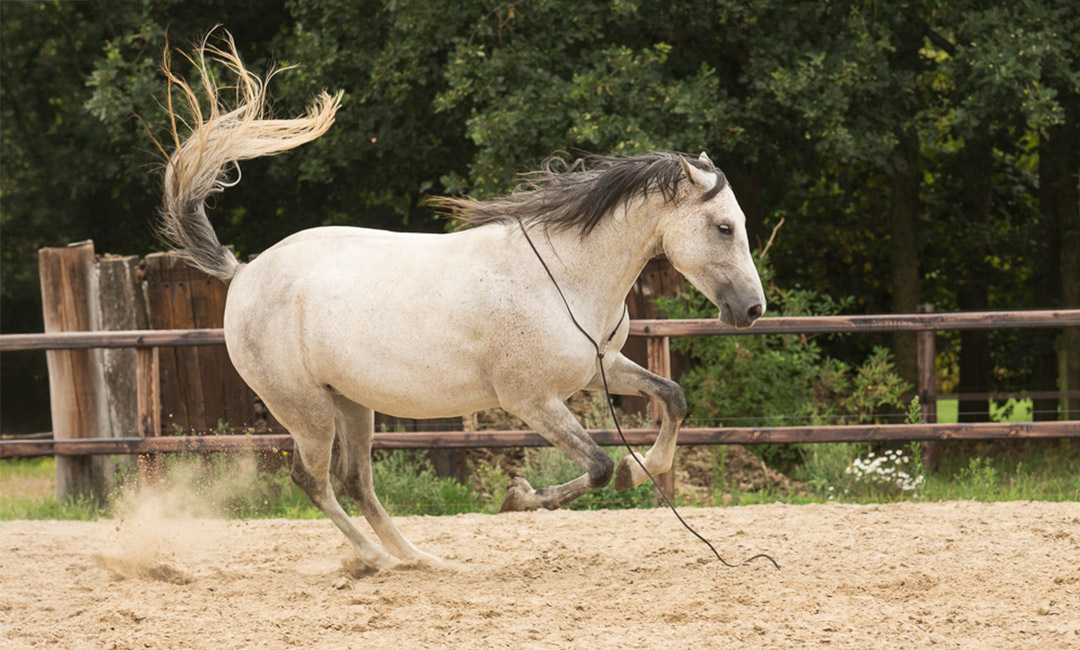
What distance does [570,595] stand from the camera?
441cm

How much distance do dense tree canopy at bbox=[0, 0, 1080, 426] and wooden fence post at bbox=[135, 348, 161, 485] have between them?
2.06 m

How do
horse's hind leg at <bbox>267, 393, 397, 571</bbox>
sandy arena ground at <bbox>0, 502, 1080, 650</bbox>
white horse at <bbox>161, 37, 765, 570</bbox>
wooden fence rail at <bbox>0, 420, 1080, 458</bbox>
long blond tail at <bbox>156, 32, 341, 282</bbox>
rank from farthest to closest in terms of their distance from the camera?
wooden fence rail at <bbox>0, 420, 1080, 458</bbox>, long blond tail at <bbox>156, 32, 341, 282</bbox>, horse's hind leg at <bbox>267, 393, 397, 571</bbox>, white horse at <bbox>161, 37, 765, 570</bbox>, sandy arena ground at <bbox>0, 502, 1080, 650</bbox>

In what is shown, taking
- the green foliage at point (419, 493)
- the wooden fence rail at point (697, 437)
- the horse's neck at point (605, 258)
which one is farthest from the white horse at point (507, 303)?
the green foliage at point (419, 493)

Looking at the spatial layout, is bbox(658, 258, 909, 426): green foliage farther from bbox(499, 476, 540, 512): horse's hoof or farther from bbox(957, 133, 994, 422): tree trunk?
bbox(957, 133, 994, 422): tree trunk

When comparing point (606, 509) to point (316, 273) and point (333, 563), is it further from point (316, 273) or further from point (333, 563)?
point (316, 273)

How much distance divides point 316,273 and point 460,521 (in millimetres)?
2255

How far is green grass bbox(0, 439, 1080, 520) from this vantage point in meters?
6.71

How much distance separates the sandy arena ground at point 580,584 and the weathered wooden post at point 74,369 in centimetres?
98

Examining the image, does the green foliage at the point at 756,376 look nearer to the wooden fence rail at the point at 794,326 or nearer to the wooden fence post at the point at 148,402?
the wooden fence rail at the point at 794,326

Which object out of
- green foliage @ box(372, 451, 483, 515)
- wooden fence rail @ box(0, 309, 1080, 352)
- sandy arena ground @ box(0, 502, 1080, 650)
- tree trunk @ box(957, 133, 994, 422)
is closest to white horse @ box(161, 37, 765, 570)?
sandy arena ground @ box(0, 502, 1080, 650)

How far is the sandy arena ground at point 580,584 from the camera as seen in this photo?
3.84m

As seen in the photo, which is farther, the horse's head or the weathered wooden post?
A: the weathered wooden post

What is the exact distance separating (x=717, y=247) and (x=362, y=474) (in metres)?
2.01

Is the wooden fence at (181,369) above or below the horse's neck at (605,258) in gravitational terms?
below
